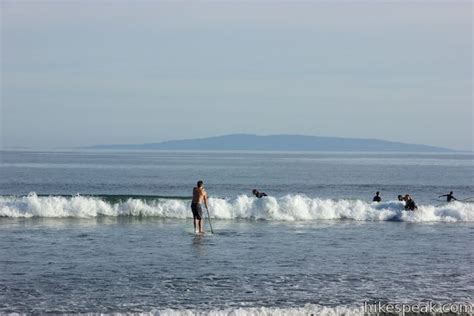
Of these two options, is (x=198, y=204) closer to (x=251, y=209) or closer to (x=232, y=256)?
(x=232, y=256)

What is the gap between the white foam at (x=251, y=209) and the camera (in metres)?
30.0

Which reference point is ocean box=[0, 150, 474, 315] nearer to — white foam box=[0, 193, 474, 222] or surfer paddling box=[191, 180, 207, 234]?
white foam box=[0, 193, 474, 222]

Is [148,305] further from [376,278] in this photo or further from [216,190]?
[216,190]

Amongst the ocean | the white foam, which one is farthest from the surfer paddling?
the white foam

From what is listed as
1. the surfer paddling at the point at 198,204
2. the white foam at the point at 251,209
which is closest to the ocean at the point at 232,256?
the white foam at the point at 251,209

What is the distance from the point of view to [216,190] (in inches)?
2154

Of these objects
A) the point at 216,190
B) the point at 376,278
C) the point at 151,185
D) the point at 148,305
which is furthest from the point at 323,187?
the point at 148,305

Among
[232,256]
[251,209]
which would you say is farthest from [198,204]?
[251,209]

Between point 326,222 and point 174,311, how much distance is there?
1765 centimetres

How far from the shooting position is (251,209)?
31094 mm

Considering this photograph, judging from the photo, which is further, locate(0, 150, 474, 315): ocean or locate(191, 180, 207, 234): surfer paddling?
locate(191, 180, 207, 234): surfer paddling

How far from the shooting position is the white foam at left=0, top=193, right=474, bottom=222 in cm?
3000

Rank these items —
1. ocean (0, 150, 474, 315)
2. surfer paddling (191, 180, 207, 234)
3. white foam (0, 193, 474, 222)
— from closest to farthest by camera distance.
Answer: ocean (0, 150, 474, 315) < surfer paddling (191, 180, 207, 234) < white foam (0, 193, 474, 222)

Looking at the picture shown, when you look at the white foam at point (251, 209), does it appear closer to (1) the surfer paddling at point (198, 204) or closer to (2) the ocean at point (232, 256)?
(2) the ocean at point (232, 256)
